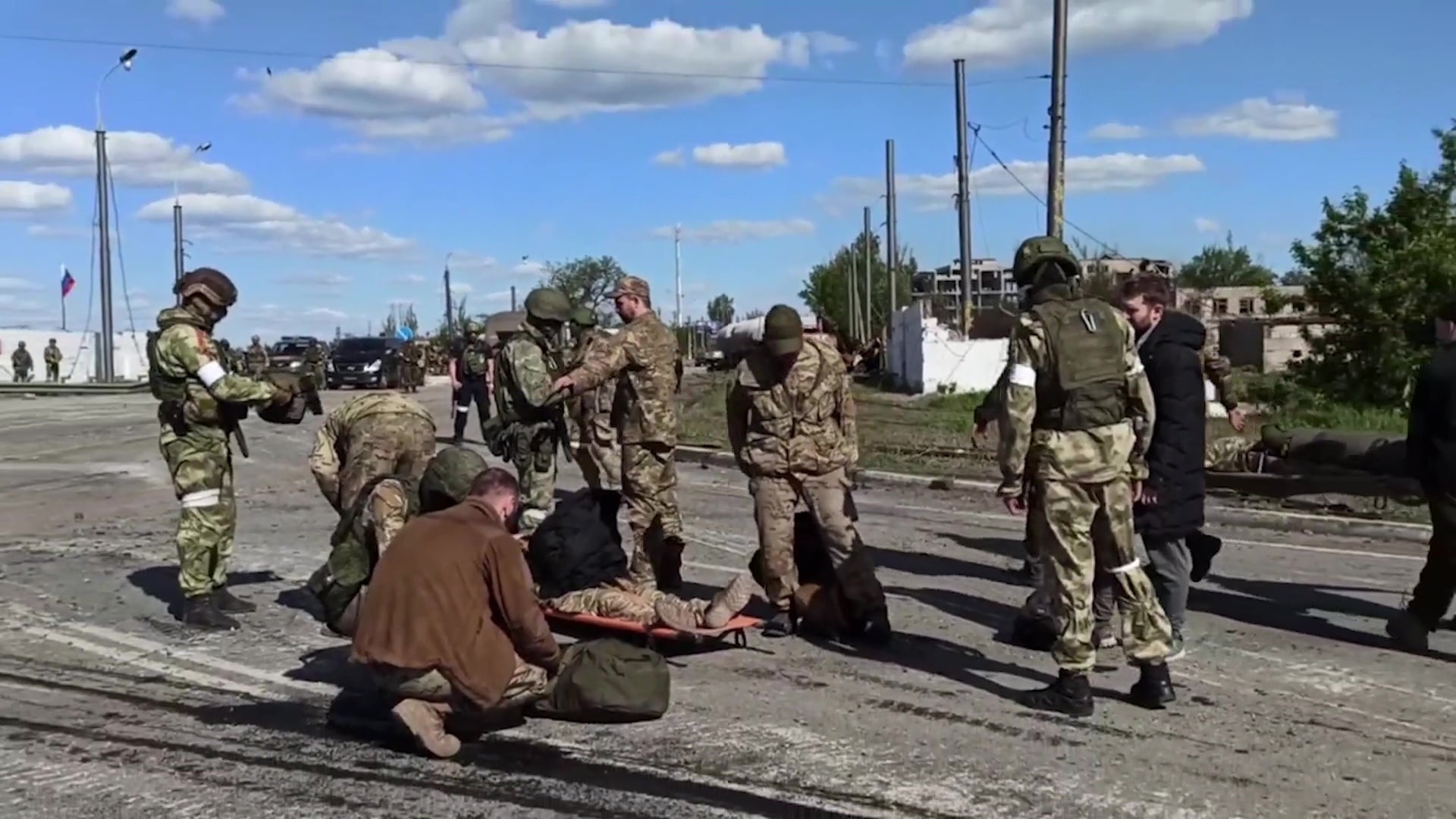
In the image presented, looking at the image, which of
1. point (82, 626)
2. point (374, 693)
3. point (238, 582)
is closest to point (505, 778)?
point (374, 693)

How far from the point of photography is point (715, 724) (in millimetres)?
5730

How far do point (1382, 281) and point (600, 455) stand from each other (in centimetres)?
1650

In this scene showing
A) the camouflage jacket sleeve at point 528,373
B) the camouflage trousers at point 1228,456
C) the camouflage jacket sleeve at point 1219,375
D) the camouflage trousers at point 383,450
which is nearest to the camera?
the camouflage trousers at point 383,450

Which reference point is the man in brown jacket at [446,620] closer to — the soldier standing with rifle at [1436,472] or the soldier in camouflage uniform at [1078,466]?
the soldier in camouflage uniform at [1078,466]

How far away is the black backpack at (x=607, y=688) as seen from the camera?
5660 mm

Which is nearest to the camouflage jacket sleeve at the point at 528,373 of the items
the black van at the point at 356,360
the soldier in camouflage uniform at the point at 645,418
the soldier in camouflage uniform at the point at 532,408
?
the soldier in camouflage uniform at the point at 532,408

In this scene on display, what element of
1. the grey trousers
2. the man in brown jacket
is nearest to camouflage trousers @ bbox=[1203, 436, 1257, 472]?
the grey trousers

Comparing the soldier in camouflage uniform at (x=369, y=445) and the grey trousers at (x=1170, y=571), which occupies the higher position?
the soldier in camouflage uniform at (x=369, y=445)

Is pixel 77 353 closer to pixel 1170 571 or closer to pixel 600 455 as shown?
pixel 600 455

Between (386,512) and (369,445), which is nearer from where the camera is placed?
(386,512)

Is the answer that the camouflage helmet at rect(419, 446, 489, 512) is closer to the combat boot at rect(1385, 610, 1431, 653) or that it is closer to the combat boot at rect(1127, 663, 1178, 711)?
the combat boot at rect(1127, 663, 1178, 711)

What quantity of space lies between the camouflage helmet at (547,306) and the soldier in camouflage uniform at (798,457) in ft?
7.78

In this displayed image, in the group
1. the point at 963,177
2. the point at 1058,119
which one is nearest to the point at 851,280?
the point at 963,177

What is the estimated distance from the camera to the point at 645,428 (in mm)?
7945
